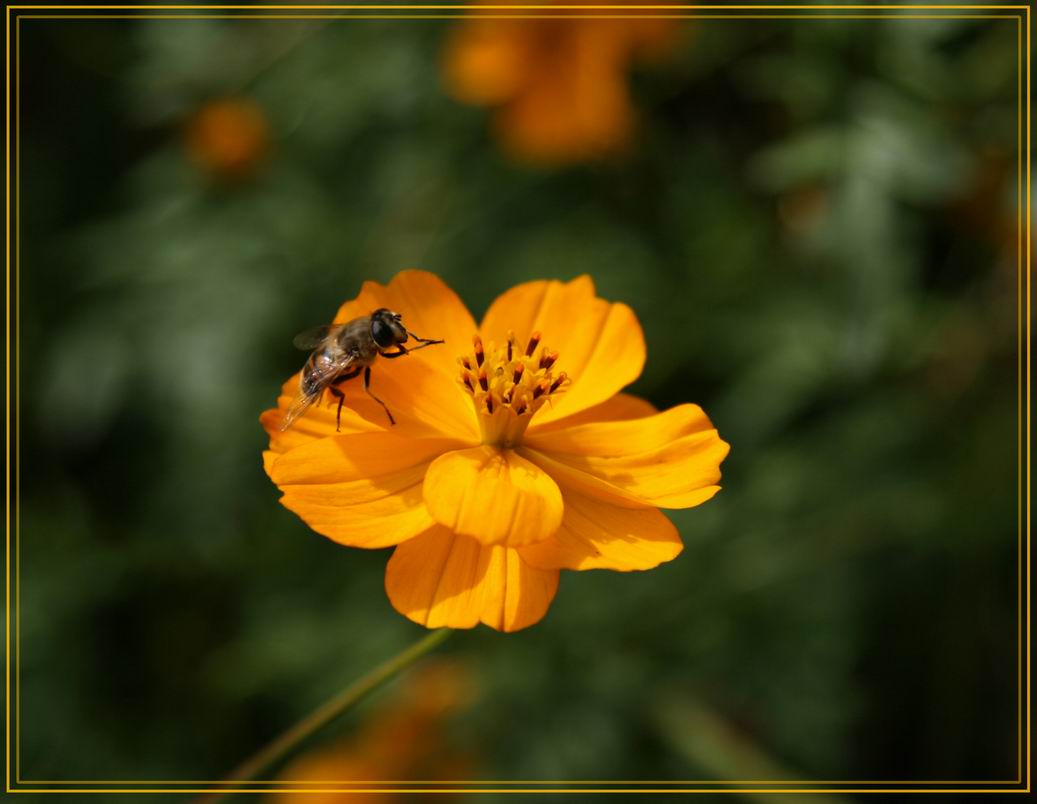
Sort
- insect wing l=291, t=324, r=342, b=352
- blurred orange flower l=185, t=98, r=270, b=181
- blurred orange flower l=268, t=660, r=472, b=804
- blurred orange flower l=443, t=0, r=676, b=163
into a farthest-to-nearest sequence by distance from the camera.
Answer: blurred orange flower l=185, t=98, r=270, b=181 < blurred orange flower l=443, t=0, r=676, b=163 < blurred orange flower l=268, t=660, r=472, b=804 < insect wing l=291, t=324, r=342, b=352

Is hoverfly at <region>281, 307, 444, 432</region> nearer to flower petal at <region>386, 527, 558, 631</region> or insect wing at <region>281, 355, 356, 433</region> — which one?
insect wing at <region>281, 355, 356, 433</region>

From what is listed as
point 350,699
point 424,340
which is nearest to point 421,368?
point 424,340

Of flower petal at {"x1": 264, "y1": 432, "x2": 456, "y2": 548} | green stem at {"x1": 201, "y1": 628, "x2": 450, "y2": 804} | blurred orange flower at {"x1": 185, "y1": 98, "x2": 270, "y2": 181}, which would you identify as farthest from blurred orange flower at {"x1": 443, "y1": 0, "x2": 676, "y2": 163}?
green stem at {"x1": 201, "y1": 628, "x2": 450, "y2": 804}

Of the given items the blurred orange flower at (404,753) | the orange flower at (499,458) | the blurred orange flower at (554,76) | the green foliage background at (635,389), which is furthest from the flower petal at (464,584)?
the blurred orange flower at (554,76)

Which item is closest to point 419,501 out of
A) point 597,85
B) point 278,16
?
point 597,85

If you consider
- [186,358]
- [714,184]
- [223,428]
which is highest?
[714,184]

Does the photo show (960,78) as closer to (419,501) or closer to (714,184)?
(714,184)

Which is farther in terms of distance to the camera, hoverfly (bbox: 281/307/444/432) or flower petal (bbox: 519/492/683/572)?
hoverfly (bbox: 281/307/444/432)

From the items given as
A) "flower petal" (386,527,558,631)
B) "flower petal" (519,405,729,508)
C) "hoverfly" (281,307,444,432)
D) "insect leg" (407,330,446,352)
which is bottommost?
"flower petal" (386,527,558,631)

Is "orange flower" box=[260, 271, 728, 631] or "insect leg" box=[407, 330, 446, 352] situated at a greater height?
"insect leg" box=[407, 330, 446, 352]
